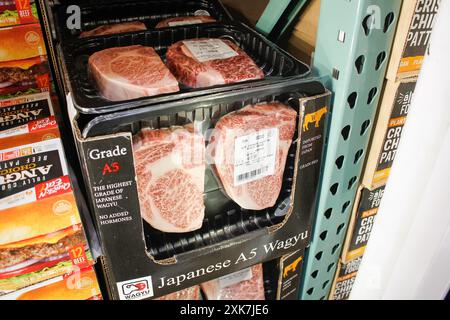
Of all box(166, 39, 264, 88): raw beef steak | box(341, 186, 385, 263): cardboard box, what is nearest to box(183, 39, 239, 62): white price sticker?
box(166, 39, 264, 88): raw beef steak

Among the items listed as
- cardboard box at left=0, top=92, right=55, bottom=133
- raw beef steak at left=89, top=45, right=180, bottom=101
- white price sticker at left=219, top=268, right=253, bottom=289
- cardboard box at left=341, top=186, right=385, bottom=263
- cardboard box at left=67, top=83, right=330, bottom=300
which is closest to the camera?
cardboard box at left=67, top=83, right=330, bottom=300

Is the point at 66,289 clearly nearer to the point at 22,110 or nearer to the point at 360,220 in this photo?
the point at 22,110

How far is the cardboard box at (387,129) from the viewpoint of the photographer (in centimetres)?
86

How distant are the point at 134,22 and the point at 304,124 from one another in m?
0.63

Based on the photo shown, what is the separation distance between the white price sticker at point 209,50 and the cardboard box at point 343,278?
714 mm

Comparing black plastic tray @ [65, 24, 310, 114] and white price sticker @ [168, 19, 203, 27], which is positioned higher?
white price sticker @ [168, 19, 203, 27]

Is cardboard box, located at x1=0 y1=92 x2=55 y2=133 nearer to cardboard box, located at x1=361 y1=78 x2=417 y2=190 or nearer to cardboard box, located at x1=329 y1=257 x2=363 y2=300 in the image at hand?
cardboard box, located at x1=361 y1=78 x2=417 y2=190

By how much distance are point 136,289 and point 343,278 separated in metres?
0.69

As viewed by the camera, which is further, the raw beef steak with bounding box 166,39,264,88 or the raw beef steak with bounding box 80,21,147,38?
the raw beef steak with bounding box 80,21,147,38

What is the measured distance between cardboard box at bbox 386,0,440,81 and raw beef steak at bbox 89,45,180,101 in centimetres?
46

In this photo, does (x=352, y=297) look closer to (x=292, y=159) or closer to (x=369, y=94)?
(x=292, y=159)

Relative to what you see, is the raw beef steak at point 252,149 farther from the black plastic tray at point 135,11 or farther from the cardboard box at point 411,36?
the black plastic tray at point 135,11

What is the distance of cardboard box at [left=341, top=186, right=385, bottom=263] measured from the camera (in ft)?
3.43

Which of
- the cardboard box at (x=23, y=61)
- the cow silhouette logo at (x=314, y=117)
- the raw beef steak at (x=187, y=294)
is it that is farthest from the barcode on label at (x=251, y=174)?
the cardboard box at (x=23, y=61)
